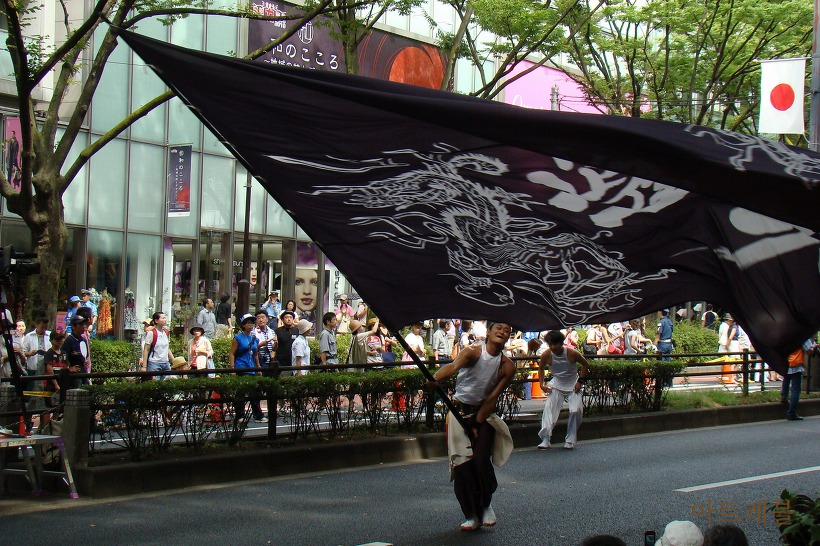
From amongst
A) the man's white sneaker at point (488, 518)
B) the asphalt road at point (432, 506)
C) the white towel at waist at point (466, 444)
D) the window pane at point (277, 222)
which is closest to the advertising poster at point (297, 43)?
the window pane at point (277, 222)

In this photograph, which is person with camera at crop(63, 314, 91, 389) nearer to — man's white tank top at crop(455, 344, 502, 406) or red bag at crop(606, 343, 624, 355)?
man's white tank top at crop(455, 344, 502, 406)

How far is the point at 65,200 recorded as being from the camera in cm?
2523

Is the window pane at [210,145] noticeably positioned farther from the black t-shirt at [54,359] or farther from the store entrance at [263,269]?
the black t-shirt at [54,359]

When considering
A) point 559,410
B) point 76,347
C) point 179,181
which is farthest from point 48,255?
point 179,181

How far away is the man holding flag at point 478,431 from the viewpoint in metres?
8.50

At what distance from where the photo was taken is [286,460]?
11609 millimetres

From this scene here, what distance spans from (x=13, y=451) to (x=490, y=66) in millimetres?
35319

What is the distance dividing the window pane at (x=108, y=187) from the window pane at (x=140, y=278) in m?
0.85

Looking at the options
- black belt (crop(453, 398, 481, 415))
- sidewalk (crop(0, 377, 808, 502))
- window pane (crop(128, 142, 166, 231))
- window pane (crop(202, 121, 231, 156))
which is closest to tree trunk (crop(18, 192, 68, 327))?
sidewalk (crop(0, 377, 808, 502))

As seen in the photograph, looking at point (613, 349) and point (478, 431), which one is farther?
point (613, 349)

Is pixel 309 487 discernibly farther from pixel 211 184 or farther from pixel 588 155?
pixel 211 184

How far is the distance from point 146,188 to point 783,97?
19.1 metres

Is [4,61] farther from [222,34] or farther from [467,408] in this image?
[467,408]

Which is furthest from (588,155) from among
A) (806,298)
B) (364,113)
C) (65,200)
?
(65,200)
